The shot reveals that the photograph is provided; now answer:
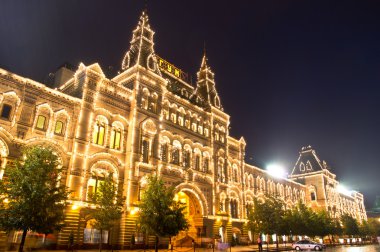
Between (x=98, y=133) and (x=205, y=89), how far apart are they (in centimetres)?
2589

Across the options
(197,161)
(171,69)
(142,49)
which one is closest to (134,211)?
(197,161)

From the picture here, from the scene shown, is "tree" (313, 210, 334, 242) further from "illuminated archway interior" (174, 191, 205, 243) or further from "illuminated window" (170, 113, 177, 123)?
"illuminated window" (170, 113, 177, 123)

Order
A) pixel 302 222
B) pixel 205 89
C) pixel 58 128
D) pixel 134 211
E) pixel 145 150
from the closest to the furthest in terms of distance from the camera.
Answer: pixel 58 128, pixel 134 211, pixel 145 150, pixel 302 222, pixel 205 89

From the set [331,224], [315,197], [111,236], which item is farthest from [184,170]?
[315,197]

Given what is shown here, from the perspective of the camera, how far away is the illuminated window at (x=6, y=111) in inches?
1062

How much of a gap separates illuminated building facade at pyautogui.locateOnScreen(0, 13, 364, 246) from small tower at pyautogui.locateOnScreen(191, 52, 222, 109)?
22 cm

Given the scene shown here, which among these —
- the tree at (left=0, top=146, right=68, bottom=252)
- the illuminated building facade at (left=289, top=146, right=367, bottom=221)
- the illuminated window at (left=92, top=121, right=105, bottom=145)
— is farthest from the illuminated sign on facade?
the illuminated building facade at (left=289, top=146, right=367, bottom=221)

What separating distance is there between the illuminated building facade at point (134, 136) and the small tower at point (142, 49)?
0.16 meters

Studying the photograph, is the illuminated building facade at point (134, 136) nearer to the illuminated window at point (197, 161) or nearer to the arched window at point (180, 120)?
the illuminated window at point (197, 161)

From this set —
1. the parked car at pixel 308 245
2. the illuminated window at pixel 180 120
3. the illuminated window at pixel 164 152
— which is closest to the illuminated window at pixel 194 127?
Result: the illuminated window at pixel 180 120

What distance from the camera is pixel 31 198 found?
68.7ft

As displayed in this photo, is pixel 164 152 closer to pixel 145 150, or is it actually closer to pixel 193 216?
pixel 145 150

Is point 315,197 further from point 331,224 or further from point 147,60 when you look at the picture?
point 147,60

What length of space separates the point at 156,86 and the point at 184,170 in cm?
1188
